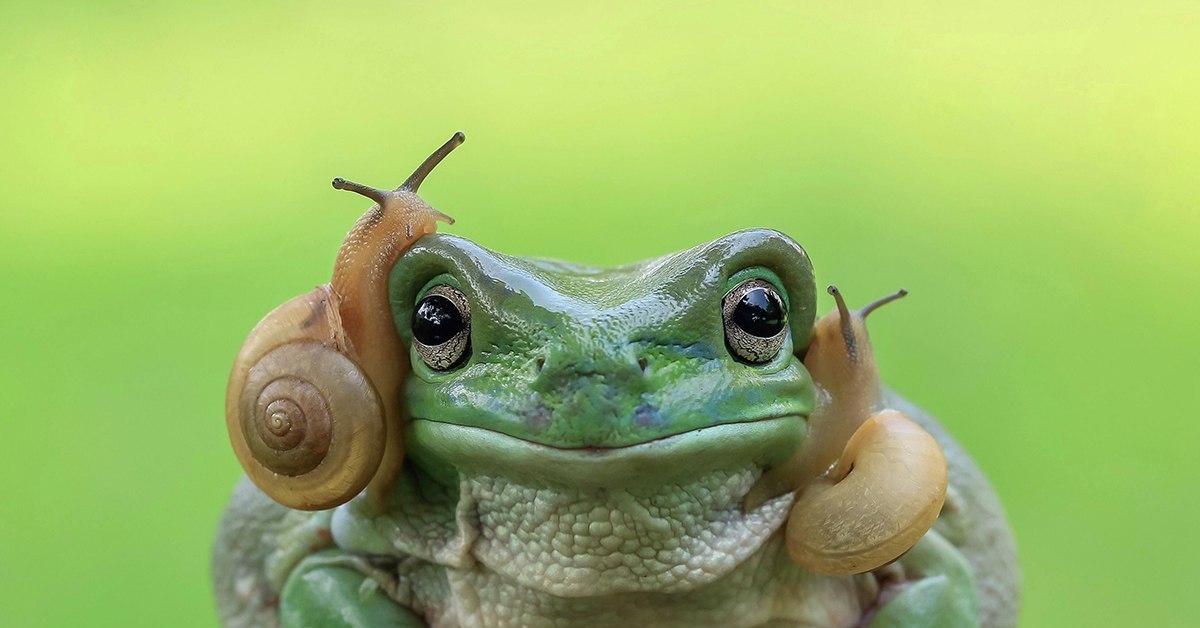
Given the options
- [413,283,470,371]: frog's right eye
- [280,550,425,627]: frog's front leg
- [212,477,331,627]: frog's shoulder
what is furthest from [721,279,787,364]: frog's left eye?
[212,477,331,627]: frog's shoulder

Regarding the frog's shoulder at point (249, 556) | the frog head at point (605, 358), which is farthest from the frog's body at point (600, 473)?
the frog's shoulder at point (249, 556)

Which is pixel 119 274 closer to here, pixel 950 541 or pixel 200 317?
pixel 200 317

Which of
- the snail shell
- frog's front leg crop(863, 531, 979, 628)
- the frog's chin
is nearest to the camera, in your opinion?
the frog's chin

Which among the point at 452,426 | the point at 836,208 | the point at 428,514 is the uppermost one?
the point at 452,426

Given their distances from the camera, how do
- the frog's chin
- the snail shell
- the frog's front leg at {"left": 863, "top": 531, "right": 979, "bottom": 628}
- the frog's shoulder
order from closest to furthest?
1. the frog's chin
2. the snail shell
3. the frog's front leg at {"left": 863, "top": 531, "right": 979, "bottom": 628}
4. the frog's shoulder

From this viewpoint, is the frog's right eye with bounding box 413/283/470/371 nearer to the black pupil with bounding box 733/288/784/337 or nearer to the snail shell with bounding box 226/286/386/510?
the snail shell with bounding box 226/286/386/510

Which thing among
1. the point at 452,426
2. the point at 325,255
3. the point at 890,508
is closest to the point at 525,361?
the point at 452,426

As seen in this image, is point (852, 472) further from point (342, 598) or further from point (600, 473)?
point (342, 598)

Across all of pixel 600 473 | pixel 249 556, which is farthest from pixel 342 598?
pixel 600 473
